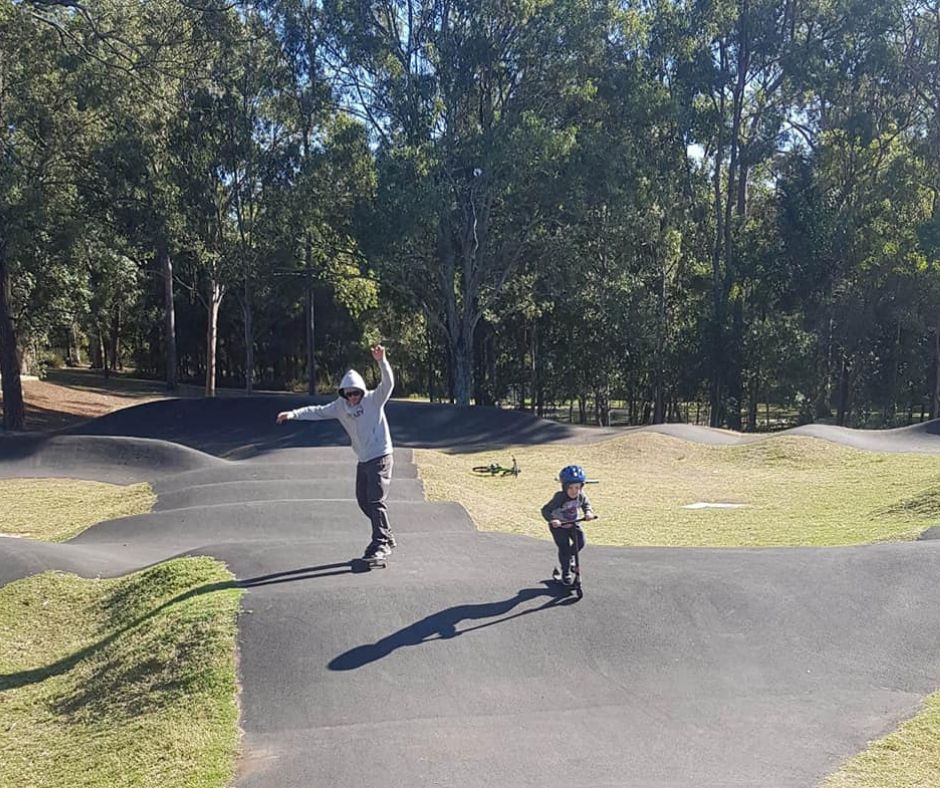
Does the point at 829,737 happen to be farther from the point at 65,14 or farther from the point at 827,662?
the point at 65,14

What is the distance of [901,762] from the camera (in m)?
4.79

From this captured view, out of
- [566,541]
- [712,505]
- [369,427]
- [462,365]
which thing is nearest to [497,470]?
[712,505]

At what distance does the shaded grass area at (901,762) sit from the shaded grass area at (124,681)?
332cm

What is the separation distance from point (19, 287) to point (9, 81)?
745 cm

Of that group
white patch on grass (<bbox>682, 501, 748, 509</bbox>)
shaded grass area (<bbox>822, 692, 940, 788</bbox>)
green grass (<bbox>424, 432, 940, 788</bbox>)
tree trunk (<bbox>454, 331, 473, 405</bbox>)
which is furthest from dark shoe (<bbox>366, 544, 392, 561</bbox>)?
tree trunk (<bbox>454, 331, 473, 405</bbox>)

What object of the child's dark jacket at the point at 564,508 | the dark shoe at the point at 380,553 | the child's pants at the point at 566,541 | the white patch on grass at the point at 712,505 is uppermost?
the child's dark jacket at the point at 564,508

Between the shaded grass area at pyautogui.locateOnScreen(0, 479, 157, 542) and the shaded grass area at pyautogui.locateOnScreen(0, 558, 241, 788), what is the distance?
4595 mm

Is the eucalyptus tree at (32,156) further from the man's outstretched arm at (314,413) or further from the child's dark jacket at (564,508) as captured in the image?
the child's dark jacket at (564,508)

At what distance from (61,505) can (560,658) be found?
38.5 ft

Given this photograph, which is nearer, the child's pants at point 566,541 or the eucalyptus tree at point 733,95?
the child's pants at point 566,541

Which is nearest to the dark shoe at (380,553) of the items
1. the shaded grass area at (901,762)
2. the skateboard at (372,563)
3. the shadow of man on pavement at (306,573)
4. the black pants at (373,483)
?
the skateboard at (372,563)

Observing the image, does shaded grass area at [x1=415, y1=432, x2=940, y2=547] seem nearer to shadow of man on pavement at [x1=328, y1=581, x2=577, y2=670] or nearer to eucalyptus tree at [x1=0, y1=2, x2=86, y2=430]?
shadow of man on pavement at [x1=328, y1=581, x2=577, y2=670]

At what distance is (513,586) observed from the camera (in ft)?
24.5

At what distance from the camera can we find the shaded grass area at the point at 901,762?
4.53 meters
